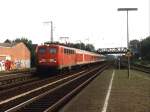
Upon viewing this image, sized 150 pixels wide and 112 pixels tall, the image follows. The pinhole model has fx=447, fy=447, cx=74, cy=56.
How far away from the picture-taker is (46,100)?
20344 mm

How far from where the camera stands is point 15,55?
83.7 metres

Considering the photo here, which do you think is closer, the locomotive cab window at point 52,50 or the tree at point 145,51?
the locomotive cab window at point 52,50

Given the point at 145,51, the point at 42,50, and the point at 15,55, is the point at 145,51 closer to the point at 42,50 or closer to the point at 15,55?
the point at 15,55

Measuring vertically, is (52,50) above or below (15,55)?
above

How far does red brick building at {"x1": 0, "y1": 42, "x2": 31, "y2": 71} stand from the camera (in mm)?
76688

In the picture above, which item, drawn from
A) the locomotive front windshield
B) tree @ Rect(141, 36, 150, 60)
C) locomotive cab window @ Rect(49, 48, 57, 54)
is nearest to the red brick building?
the locomotive front windshield

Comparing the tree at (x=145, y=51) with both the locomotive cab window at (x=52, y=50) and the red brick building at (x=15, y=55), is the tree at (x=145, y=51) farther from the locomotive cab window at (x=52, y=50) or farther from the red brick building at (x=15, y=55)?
the locomotive cab window at (x=52, y=50)

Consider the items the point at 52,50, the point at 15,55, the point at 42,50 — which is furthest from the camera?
the point at 15,55

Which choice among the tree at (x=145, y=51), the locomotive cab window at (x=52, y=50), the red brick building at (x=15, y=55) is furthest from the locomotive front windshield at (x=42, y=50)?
the tree at (x=145, y=51)

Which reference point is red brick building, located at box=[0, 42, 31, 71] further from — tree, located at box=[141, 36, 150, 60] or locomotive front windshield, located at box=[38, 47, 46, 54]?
tree, located at box=[141, 36, 150, 60]

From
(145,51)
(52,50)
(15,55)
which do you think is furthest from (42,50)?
(145,51)

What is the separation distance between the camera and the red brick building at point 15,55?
76.7 meters

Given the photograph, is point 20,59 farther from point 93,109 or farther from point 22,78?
point 93,109

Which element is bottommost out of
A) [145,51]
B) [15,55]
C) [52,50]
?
[15,55]
